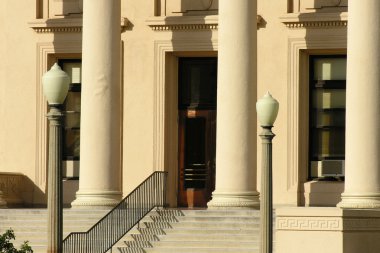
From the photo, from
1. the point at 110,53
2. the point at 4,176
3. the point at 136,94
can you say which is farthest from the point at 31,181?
the point at 110,53

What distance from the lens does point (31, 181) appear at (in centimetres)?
4097

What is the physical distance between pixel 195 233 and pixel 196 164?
671cm

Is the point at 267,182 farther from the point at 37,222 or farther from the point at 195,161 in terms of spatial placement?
the point at 195,161

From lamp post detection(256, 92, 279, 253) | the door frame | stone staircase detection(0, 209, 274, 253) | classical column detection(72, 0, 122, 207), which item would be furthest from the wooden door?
lamp post detection(256, 92, 279, 253)

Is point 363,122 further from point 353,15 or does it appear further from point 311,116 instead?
point 311,116

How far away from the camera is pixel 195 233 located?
3366 centimetres

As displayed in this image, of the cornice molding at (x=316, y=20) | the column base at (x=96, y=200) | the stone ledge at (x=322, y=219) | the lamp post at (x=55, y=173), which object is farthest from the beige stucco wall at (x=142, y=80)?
the lamp post at (x=55, y=173)

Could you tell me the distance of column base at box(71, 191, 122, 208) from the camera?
35.8 m

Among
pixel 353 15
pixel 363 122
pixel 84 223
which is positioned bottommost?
pixel 84 223

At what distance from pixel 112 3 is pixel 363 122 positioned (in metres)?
7.11

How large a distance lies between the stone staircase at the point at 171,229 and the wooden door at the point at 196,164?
488 centimetres

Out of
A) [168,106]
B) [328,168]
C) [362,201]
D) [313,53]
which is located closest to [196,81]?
[168,106]

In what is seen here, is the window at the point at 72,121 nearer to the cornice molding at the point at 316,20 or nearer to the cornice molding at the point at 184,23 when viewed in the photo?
the cornice molding at the point at 184,23

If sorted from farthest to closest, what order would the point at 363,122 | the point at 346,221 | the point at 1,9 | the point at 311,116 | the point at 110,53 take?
the point at 1,9, the point at 311,116, the point at 110,53, the point at 363,122, the point at 346,221
